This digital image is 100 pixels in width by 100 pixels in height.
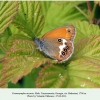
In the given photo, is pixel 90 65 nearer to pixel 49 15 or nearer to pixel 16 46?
pixel 16 46

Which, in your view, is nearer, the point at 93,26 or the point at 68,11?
the point at 93,26

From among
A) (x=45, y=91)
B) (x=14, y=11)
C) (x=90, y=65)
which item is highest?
(x=14, y=11)

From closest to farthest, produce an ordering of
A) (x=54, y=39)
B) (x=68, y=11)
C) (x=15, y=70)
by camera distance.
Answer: (x=15, y=70) → (x=54, y=39) → (x=68, y=11)

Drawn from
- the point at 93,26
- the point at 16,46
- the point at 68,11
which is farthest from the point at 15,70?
the point at 68,11

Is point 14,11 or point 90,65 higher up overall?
point 14,11

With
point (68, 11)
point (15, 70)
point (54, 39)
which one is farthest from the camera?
point (68, 11)

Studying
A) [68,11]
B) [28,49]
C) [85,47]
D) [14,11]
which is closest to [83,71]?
[85,47]
